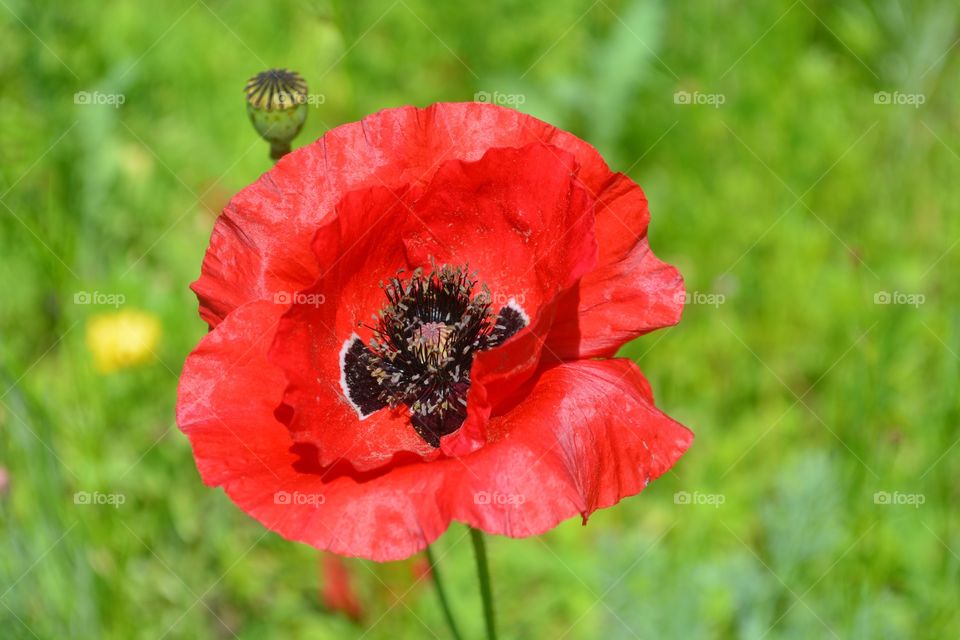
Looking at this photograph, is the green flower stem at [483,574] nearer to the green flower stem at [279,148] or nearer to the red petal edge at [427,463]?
the red petal edge at [427,463]

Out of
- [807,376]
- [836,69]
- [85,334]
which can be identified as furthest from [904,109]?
[85,334]

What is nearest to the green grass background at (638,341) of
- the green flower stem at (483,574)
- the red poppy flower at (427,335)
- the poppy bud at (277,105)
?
the poppy bud at (277,105)

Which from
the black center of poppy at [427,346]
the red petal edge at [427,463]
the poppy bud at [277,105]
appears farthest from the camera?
the poppy bud at [277,105]

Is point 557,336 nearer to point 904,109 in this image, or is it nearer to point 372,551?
point 372,551

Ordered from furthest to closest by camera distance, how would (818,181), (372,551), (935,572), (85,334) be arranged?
1. (818,181)
2. (85,334)
3. (935,572)
4. (372,551)

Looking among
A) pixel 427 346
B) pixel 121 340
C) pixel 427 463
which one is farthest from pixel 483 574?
pixel 121 340

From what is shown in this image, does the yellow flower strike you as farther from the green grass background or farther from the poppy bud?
the poppy bud
